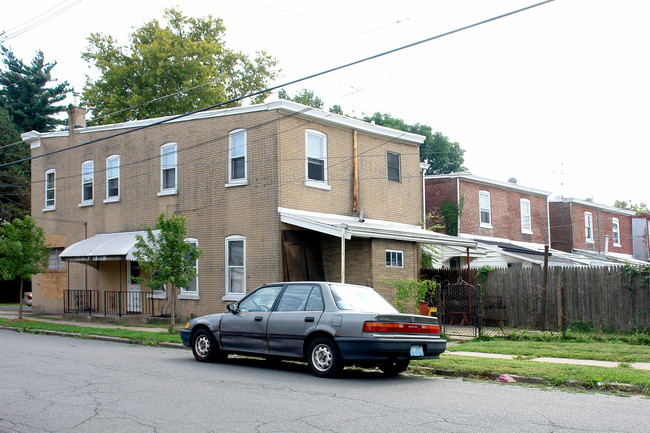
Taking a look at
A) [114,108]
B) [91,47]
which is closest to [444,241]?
[114,108]

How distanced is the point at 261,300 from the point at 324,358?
1923 millimetres

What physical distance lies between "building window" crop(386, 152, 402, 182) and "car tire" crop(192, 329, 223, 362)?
41.5 feet

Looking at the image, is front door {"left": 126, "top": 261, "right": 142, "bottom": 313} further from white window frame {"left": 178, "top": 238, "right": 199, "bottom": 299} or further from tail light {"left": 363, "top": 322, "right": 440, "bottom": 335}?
tail light {"left": 363, "top": 322, "right": 440, "bottom": 335}

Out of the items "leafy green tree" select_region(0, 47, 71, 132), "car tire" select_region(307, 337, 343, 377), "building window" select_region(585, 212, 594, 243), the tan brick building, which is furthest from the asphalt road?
"leafy green tree" select_region(0, 47, 71, 132)

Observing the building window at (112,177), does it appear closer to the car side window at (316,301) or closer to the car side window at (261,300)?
the car side window at (261,300)

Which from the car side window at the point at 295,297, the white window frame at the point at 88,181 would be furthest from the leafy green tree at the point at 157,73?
the car side window at the point at 295,297

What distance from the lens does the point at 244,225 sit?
1989 cm

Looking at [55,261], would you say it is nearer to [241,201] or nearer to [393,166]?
[241,201]

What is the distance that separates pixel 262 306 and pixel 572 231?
29309mm

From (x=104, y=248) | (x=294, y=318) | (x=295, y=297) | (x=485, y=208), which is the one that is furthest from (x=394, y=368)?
(x=485, y=208)

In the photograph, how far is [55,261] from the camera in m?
27.1

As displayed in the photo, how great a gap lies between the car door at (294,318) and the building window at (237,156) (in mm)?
9544

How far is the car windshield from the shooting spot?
10637 mm

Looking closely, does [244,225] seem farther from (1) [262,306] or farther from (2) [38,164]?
(2) [38,164]
